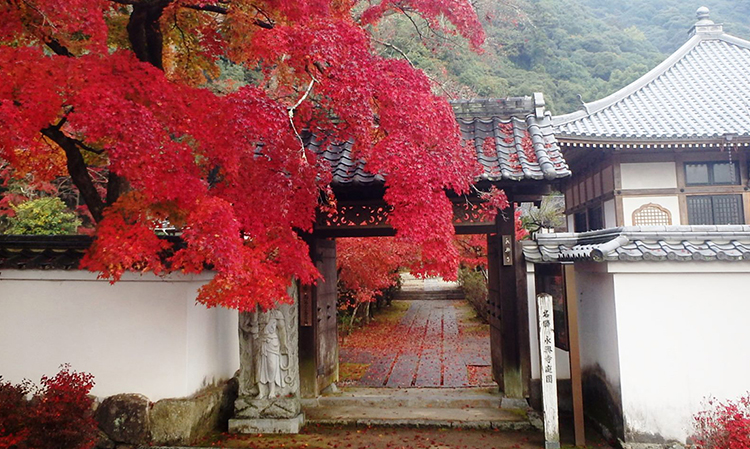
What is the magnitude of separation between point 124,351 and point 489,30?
165 ft

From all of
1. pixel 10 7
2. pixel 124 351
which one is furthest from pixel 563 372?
pixel 10 7

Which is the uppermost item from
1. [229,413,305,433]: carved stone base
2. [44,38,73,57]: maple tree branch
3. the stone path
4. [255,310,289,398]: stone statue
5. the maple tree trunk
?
the maple tree trunk

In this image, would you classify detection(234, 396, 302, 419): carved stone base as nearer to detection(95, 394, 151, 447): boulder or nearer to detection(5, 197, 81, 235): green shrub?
detection(95, 394, 151, 447): boulder

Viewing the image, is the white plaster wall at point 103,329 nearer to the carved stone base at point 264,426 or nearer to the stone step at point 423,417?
the carved stone base at point 264,426

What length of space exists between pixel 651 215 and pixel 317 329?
1070 cm

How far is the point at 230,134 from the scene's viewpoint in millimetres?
5871

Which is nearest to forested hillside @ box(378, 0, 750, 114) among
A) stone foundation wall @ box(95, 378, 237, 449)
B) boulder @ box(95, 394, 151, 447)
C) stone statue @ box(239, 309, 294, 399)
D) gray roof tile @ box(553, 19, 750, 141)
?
gray roof tile @ box(553, 19, 750, 141)

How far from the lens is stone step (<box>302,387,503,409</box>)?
8547 mm

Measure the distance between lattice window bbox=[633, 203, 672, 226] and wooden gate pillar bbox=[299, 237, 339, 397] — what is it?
9.54 meters

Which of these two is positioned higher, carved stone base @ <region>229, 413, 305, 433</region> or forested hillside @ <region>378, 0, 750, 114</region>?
forested hillside @ <region>378, 0, 750, 114</region>

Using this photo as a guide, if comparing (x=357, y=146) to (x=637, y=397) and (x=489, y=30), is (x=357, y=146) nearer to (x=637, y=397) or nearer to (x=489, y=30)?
(x=637, y=397)

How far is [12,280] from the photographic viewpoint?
7.55m

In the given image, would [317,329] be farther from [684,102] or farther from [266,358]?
[684,102]

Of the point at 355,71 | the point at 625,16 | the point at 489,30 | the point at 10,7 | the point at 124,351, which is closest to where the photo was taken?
the point at 355,71
